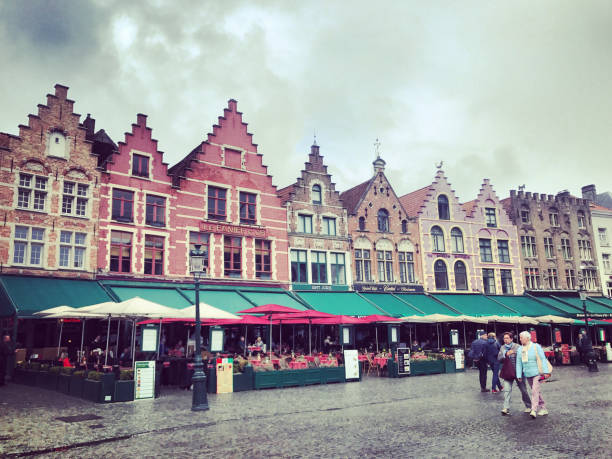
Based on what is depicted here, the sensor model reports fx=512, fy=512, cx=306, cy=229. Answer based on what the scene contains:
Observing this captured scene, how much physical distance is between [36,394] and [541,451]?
42.9ft

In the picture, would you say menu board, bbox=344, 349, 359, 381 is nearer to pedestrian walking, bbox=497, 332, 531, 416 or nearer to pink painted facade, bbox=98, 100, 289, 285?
pedestrian walking, bbox=497, 332, 531, 416

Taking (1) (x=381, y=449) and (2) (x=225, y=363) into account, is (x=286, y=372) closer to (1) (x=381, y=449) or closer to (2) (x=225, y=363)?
(2) (x=225, y=363)

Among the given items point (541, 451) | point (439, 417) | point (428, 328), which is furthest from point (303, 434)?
point (428, 328)

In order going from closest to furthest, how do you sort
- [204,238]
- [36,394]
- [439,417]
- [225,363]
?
[439,417] < [36,394] < [225,363] < [204,238]

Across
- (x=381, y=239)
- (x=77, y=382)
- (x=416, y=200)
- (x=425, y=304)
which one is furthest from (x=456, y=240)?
(x=77, y=382)

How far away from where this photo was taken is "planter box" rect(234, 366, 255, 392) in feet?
52.7

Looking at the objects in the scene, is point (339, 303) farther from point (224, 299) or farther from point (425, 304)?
point (224, 299)

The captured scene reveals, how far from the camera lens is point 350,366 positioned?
18484 millimetres

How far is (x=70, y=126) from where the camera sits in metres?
23.3

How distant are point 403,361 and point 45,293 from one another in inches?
562

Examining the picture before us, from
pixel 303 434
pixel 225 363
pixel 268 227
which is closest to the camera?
pixel 303 434

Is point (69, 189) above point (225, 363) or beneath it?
above

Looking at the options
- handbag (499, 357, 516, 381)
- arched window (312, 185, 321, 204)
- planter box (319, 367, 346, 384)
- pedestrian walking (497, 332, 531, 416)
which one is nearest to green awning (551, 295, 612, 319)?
arched window (312, 185, 321, 204)

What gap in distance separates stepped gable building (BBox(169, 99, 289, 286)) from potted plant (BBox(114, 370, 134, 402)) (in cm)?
1150
